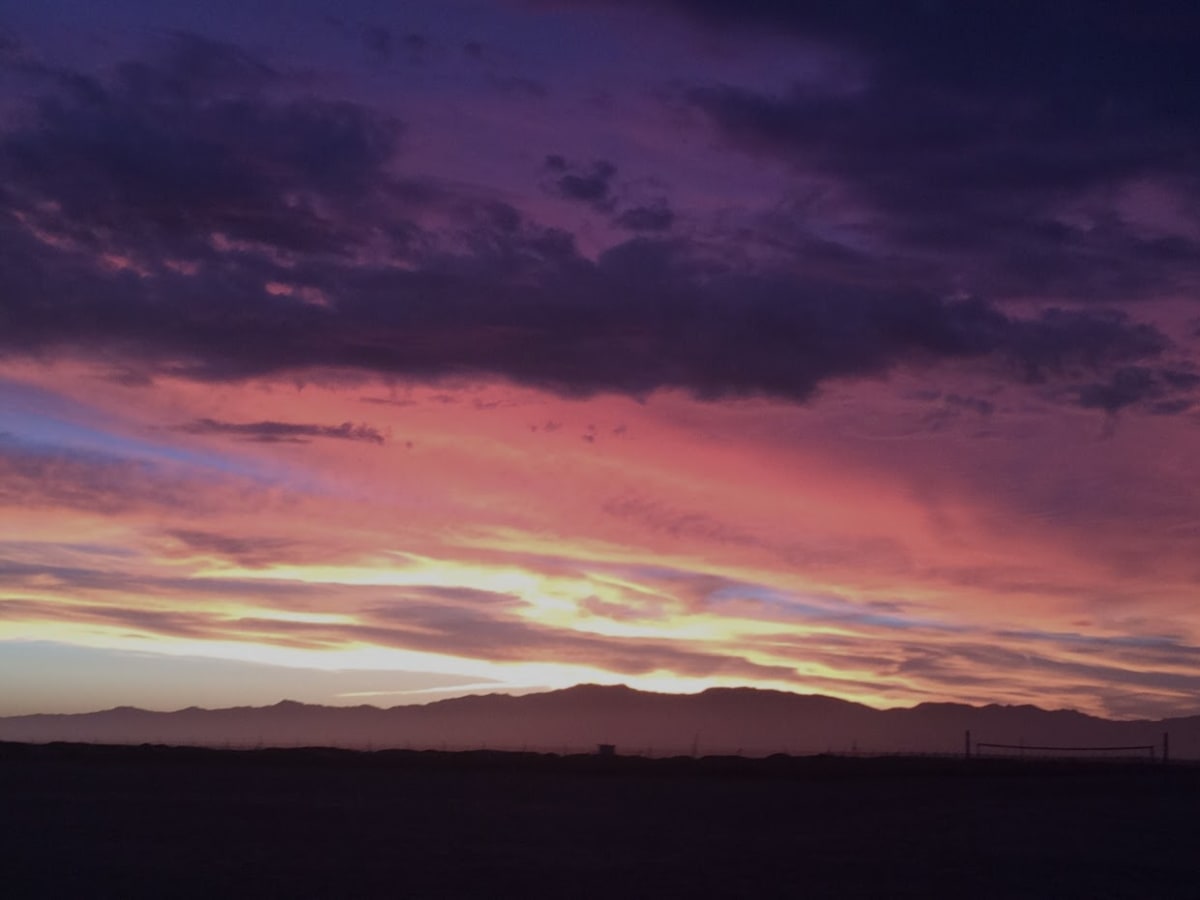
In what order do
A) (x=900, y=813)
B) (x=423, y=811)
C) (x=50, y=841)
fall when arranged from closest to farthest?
1. (x=50, y=841)
2. (x=423, y=811)
3. (x=900, y=813)

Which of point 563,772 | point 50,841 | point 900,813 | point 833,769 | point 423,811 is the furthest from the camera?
point 833,769

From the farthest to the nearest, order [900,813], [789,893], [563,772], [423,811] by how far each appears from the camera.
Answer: [563,772]
[900,813]
[423,811]
[789,893]

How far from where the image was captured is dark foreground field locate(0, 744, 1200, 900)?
20.8 meters

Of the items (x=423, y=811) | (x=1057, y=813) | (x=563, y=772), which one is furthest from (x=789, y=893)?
(x=563, y=772)

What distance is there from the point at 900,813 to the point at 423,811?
10752 millimetres

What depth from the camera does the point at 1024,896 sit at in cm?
2080

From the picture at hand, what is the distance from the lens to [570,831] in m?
26.7

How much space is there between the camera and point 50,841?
23.9 metres

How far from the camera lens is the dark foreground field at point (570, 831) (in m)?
20.8

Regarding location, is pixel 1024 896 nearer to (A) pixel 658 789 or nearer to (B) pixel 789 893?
(B) pixel 789 893

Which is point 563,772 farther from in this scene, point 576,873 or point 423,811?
point 576,873

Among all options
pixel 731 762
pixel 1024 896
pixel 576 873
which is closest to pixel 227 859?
pixel 576 873

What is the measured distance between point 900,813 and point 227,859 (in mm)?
15818

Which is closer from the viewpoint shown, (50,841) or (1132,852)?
(50,841)
